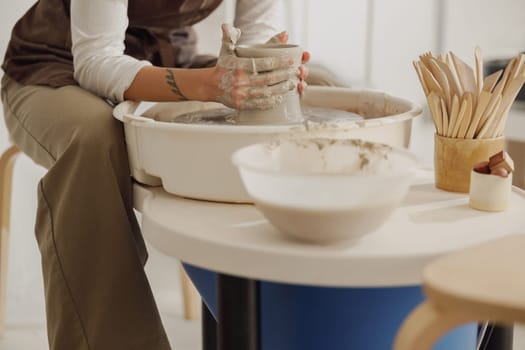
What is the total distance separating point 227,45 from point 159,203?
252mm

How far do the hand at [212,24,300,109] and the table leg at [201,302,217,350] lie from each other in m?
0.40

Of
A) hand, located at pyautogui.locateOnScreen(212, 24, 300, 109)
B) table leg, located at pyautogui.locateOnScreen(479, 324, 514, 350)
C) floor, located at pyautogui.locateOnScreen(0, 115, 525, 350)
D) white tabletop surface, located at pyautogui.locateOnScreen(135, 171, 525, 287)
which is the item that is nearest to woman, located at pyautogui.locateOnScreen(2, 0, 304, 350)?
hand, located at pyautogui.locateOnScreen(212, 24, 300, 109)

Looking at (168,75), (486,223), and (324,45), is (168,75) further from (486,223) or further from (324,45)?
(324,45)

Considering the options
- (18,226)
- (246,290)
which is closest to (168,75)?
(246,290)

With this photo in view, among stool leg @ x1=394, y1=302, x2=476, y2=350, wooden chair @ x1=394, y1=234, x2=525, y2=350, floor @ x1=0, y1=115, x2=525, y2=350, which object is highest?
wooden chair @ x1=394, y1=234, x2=525, y2=350

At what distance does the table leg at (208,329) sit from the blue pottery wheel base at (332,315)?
0.35m

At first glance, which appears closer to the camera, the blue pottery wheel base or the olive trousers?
the blue pottery wheel base

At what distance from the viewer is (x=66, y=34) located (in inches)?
60.1

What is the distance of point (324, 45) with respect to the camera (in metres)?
3.65

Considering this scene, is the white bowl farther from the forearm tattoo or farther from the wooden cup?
the forearm tattoo

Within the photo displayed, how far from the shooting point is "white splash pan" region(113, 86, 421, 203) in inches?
38.9

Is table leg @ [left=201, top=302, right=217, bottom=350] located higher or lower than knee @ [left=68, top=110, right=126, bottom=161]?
lower

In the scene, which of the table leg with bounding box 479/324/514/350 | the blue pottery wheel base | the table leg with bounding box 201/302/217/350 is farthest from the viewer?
the table leg with bounding box 201/302/217/350

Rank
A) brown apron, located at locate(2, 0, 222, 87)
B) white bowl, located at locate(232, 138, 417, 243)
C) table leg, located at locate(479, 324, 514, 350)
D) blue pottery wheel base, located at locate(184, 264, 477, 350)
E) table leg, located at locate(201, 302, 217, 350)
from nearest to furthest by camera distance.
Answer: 1. white bowl, located at locate(232, 138, 417, 243)
2. blue pottery wheel base, located at locate(184, 264, 477, 350)
3. table leg, located at locate(479, 324, 514, 350)
4. table leg, located at locate(201, 302, 217, 350)
5. brown apron, located at locate(2, 0, 222, 87)
